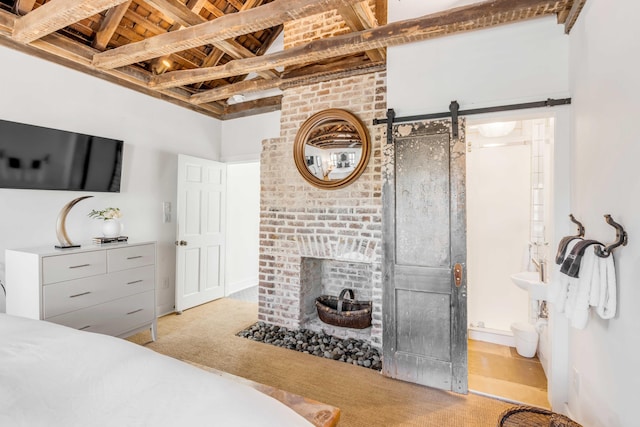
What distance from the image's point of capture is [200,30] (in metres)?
2.71

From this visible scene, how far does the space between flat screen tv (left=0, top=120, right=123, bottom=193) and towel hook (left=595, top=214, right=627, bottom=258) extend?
421 cm

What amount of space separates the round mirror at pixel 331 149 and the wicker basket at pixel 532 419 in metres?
2.24

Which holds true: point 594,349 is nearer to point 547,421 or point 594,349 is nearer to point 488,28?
point 547,421

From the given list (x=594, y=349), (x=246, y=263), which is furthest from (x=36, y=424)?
(x=246, y=263)

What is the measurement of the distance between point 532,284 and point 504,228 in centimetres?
93

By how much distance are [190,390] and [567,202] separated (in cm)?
258

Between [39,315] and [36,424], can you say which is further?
[39,315]

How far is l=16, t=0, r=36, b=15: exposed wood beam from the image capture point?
2725 millimetres

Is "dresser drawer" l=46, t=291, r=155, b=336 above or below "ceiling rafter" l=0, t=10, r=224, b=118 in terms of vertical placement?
below

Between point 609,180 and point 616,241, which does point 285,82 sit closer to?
point 609,180

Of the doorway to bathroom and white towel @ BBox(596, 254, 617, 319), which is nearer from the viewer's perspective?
white towel @ BBox(596, 254, 617, 319)

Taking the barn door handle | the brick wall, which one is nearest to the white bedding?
the barn door handle

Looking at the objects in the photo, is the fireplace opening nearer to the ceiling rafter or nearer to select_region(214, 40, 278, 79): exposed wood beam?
select_region(214, 40, 278, 79): exposed wood beam

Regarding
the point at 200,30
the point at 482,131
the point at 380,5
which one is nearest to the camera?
the point at 200,30
